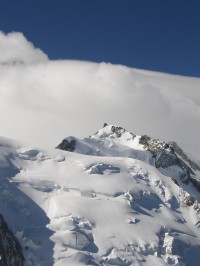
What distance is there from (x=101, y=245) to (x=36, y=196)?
1135 inches

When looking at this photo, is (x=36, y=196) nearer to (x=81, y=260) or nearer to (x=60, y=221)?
(x=60, y=221)

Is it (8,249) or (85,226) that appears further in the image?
(85,226)

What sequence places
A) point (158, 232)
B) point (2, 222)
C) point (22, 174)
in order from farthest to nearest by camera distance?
point (22, 174) → point (158, 232) → point (2, 222)

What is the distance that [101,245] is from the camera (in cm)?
17038

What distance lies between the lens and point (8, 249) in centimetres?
15250

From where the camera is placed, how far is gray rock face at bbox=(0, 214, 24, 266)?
14912 cm

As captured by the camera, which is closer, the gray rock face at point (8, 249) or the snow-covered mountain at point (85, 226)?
the gray rock face at point (8, 249)

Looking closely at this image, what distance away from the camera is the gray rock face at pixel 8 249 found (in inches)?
5871

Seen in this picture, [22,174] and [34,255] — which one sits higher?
[22,174]

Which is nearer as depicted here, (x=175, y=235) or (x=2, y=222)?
(x=2, y=222)

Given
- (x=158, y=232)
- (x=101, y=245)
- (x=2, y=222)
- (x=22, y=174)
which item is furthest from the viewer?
(x=22, y=174)

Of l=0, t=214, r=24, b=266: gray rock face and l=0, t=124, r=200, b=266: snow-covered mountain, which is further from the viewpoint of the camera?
l=0, t=124, r=200, b=266: snow-covered mountain

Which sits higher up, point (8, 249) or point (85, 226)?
point (85, 226)

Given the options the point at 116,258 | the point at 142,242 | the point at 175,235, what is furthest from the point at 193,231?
the point at 116,258
